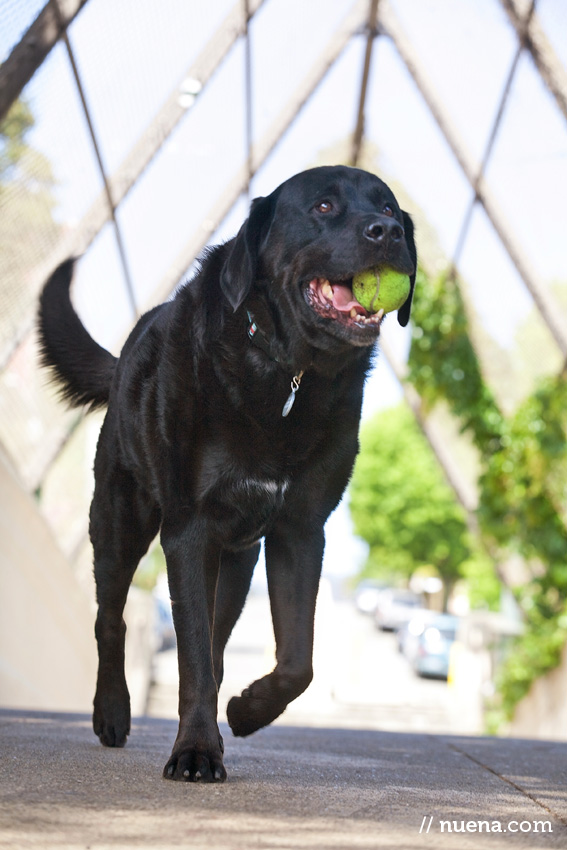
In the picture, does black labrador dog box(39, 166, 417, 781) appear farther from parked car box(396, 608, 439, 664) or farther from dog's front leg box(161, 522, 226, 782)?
parked car box(396, 608, 439, 664)

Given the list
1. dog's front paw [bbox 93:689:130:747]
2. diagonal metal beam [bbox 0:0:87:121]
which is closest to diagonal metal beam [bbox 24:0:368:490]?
diagonal metal beam [bbox 0:0:87:121]

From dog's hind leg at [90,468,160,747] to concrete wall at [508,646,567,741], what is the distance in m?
7.71

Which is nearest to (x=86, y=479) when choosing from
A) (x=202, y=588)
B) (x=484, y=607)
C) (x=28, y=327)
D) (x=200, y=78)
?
(x=28, y=327)

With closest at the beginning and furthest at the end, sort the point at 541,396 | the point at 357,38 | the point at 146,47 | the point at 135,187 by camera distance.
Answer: the point at 146,47 → the point at 135,187 → the point at 357,38 → the point at 541,396

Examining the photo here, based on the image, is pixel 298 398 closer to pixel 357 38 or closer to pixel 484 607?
pixel 357 38

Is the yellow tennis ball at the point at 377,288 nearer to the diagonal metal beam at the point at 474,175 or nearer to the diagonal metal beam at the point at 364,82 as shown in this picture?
the diagonal metal beam at the point at 474,175

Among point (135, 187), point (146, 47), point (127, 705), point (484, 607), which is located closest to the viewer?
point (127, 705)

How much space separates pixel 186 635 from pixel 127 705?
92cm

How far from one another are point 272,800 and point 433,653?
26.7 metres

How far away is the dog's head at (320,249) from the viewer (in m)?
3.18

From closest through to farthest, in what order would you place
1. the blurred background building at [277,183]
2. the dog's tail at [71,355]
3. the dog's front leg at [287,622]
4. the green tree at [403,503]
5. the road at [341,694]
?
the dog's front leg at [287,622]
the dog's tail at [71,355]
the blurred background building at [277,183]
the road at [341,694]
the green tree at [403,503]

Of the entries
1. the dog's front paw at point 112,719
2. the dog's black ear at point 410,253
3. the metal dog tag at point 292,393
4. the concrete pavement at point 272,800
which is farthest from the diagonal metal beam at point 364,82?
the dog's front paw at point 112,719

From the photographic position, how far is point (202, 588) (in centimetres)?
311

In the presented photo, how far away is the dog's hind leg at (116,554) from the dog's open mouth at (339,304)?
100 centimetres
